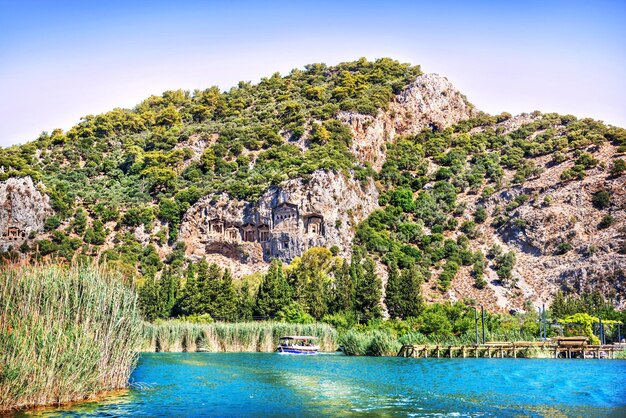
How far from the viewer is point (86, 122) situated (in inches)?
5069

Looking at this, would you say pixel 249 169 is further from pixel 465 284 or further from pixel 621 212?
pixel 621 212

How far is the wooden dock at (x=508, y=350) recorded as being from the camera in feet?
157

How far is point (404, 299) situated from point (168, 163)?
60.9 m

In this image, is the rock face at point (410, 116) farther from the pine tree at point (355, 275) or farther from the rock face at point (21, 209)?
the rock face at point (21, 209)

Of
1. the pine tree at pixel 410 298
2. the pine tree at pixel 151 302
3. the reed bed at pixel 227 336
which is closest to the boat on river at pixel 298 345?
the reed bed at pixel 227 336

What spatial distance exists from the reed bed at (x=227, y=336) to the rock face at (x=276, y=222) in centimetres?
3140

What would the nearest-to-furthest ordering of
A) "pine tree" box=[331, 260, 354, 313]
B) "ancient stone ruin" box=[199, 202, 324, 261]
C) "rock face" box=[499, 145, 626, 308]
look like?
"pine tree" box=[331, 260, 354, 313]
"rock face" box=[499, 145, 626, 308]
"ancient stone ruin" box=[199, 202, 324, 261]

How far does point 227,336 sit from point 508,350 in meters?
22.0

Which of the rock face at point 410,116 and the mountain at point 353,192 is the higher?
the rock face at point 410,116

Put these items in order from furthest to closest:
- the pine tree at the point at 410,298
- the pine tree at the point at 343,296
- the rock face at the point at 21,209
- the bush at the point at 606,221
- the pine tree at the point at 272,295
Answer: the rock face at the point at 21,209 < the bush at the point at 606,221 < the pine tree at the point at 272,295 < the pine tree at the point at 343,296 < the pine tree at the point at 410,298

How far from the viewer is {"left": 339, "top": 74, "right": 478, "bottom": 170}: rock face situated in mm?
111000

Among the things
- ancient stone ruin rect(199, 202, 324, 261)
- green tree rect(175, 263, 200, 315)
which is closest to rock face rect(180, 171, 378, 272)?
ancient stone ruin rect(199, 202, 324, 261)

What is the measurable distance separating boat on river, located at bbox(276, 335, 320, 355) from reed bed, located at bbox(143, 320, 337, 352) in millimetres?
836

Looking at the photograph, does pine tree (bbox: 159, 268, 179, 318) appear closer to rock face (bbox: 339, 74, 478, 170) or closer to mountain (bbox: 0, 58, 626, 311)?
mountain (bbox: 0, 58, 626, 311)
